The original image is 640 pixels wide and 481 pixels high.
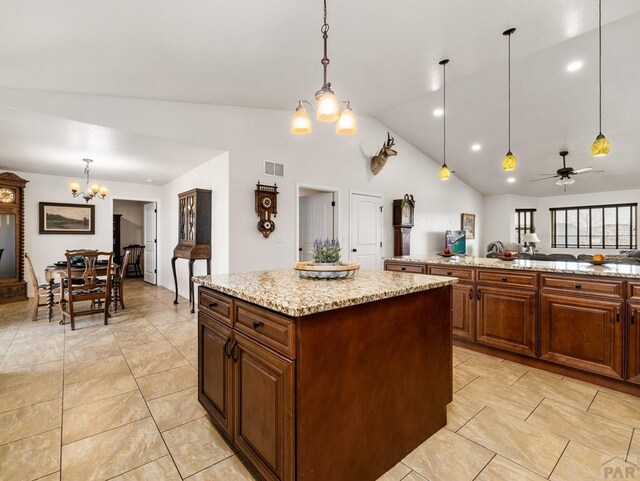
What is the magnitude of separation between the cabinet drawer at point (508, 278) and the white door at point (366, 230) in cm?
299

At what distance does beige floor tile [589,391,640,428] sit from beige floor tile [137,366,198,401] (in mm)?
2981

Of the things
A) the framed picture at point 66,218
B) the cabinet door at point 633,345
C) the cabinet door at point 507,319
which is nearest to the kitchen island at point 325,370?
the cabinet door at point 507,319

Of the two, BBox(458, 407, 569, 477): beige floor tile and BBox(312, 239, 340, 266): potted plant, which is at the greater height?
BBox(312, 239, 340, 266): potted plant

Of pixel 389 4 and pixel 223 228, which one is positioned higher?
pixel 389 4

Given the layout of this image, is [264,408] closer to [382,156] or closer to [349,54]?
[349,54]

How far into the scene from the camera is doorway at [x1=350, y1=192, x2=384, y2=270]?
5.95m

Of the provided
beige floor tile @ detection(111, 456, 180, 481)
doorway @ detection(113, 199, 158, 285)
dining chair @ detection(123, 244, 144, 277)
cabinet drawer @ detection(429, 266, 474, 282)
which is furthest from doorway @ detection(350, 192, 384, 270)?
dining chair @ detection(123, 244, 144, 277)

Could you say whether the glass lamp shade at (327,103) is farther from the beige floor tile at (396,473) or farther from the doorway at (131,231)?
the doorway at (131,231)

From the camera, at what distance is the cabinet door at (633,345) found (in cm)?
230

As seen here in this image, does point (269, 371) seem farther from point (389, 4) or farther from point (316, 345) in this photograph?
point (389, 4)

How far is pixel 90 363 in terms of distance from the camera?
2.92 meters

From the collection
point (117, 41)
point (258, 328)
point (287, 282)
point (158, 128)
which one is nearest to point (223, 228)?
point (158, 128)

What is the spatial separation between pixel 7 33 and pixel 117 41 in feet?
2.21

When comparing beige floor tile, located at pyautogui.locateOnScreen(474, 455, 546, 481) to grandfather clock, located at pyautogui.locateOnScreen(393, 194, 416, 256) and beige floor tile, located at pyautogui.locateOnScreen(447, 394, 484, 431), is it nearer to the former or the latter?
beige floor tile, located at pyautogui.locateOnScreen(447, 394, 484, 431)
